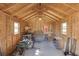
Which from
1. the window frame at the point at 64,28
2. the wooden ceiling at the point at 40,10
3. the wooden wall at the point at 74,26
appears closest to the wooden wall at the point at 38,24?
the wooden ceiling at the point at 40,10

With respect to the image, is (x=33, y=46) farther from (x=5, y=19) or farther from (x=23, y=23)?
(x=5, y=19)

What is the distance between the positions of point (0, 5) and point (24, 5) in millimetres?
445

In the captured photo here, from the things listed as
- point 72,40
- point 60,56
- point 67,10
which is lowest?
point 60,56

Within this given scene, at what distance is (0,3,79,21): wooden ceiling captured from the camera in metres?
3.25

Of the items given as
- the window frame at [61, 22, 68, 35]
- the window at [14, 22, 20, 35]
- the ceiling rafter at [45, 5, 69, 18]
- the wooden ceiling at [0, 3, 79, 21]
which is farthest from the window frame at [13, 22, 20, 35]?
the window frame at [61, 22, 68, 35]

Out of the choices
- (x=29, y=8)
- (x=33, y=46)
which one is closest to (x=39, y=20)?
(x=29, y=8)

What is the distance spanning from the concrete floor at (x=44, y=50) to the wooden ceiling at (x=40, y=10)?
1.66 feet

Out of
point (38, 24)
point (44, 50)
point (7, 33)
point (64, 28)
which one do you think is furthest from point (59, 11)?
point (7, 33)

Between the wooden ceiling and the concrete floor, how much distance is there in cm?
51

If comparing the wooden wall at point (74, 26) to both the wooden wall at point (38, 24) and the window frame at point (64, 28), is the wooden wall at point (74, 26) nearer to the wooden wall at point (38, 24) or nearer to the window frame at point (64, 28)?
the window frame at point (64, 28)

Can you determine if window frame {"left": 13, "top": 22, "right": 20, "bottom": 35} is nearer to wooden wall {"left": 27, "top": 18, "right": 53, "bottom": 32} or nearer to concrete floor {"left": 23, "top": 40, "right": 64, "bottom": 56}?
wooden wall {"left": 27, "top": 18, "right": 53, "bottom": 32}

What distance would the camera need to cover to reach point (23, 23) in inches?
131

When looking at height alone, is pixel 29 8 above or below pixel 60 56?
above

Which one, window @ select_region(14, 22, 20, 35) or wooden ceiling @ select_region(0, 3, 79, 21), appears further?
window @ select_region(14, 22, 20, 35)
